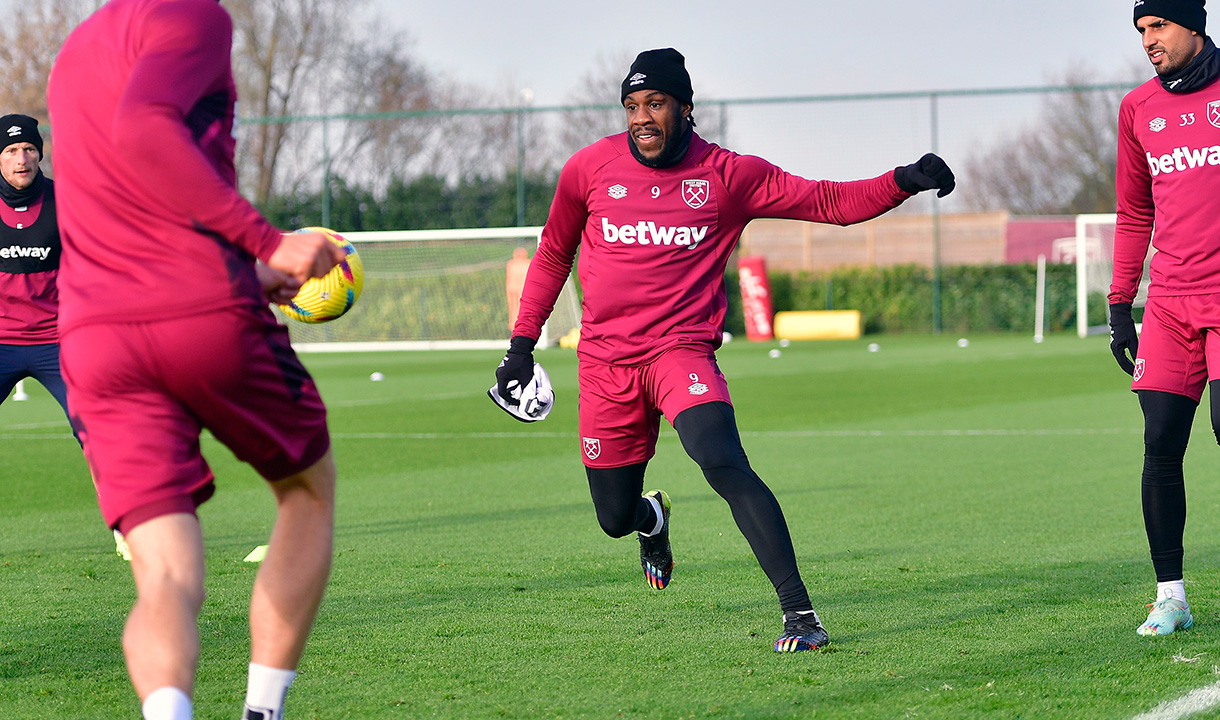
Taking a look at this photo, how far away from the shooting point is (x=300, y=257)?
108 inches

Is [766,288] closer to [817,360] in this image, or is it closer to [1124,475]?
[817,360]

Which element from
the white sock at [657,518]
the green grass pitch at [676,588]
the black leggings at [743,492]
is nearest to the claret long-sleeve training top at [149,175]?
the green grass pitch at [676,588]

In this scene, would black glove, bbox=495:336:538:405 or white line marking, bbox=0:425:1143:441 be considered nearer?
black glove, bbox=495:336:538:405

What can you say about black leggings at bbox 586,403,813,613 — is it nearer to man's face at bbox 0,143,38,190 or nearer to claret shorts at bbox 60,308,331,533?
claret shorts at bbox 60,308,331,533

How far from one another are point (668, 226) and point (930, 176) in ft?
3.17

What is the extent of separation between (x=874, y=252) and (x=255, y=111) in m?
20.1

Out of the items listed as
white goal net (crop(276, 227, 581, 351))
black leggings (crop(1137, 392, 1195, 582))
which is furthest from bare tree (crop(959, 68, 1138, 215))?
black leggings (crop(1137, 392, 1195, 582))

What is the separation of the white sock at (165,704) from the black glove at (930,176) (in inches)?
115

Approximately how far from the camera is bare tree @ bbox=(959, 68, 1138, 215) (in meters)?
37.6

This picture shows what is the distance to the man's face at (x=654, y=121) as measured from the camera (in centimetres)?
488

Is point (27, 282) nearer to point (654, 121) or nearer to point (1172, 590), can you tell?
point (654, 121)

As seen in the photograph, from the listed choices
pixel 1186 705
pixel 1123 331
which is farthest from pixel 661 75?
pixel 1186 705

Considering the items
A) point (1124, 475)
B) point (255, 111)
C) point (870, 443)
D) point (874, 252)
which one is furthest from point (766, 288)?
point (1124, 475)

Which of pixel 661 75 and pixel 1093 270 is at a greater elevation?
pixel 661 75
